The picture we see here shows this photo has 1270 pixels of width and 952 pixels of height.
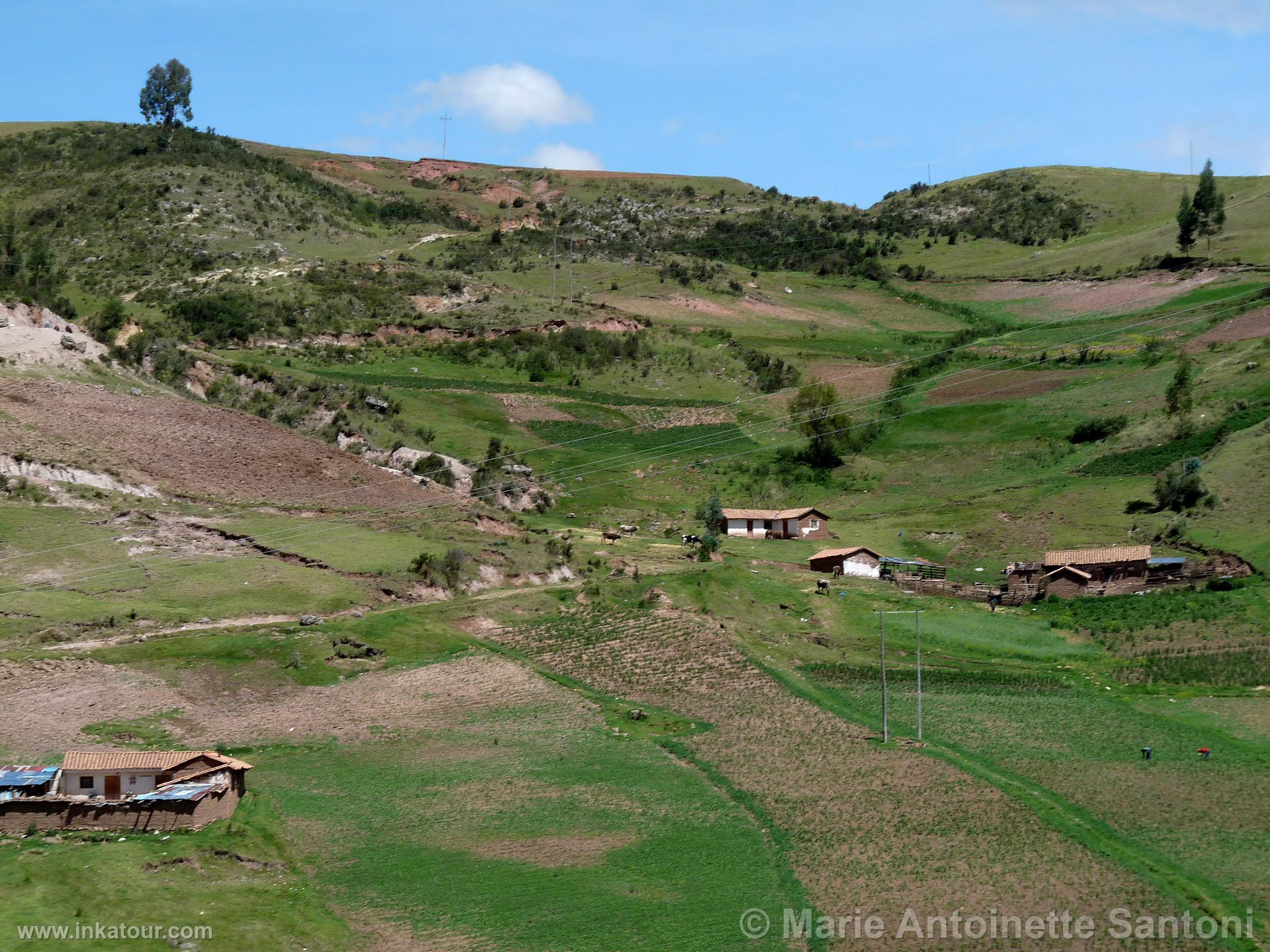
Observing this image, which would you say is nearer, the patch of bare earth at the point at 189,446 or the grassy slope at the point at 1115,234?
the patch of bare earth at the point at 189,446

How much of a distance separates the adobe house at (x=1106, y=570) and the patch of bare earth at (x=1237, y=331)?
36785 mm

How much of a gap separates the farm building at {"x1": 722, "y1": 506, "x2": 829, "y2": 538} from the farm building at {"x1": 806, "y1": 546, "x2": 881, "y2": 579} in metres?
8.02

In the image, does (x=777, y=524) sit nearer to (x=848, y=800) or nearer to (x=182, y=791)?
(x=848, y=800)

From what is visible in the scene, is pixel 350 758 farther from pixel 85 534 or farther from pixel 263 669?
pixel 85 534

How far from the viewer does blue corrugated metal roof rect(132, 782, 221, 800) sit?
1351 inches

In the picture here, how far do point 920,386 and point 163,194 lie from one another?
68.1 m

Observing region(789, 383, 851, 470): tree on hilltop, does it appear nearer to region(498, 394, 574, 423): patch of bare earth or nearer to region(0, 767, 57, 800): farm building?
region(498, 394, 574, 423): patch of bare earth

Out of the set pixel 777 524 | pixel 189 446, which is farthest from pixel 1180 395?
pixel 189 446

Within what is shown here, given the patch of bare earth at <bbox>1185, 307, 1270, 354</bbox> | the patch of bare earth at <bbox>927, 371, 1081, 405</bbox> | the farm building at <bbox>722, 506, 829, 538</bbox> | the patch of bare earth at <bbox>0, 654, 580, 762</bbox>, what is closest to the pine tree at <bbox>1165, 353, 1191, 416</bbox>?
the patch of bare earth at <bbox>927, 371, 1081, 405</bbox>

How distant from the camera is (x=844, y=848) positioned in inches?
1385

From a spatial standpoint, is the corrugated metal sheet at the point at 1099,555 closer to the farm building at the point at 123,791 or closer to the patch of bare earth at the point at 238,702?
the patch of bare earth at the point at 238,702

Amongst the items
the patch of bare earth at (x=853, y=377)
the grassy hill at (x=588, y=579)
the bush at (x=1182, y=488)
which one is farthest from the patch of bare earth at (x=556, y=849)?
the patch of bare earth at (x=853, y=377)

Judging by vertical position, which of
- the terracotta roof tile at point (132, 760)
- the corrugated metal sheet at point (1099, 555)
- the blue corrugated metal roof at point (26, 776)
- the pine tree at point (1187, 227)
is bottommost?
the blue corrugated metal roof at point (26, 776)

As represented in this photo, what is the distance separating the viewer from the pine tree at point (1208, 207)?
132 meters
